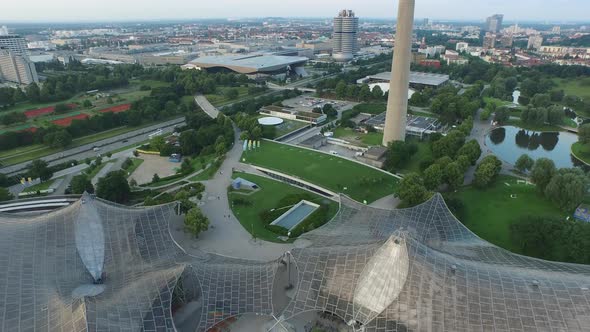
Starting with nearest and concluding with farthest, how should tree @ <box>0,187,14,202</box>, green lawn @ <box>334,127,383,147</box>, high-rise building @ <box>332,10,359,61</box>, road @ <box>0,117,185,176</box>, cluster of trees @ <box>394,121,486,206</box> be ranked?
cluster of trees @ <box>394,121,486,206</box>, tree @ <box>0,187,14,202</box>, road @ <box>0,117,185,176</box>, green lawn @ <box>334,127,383,147</box>, high-rise building @ <box>332,10,359,61</box>

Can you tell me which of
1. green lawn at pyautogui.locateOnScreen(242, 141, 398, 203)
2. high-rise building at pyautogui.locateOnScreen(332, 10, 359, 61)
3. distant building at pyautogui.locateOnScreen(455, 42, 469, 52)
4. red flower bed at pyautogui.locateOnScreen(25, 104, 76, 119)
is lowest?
green lawn at pyautogui.locateOnScreen(242, 141, 398, 203)

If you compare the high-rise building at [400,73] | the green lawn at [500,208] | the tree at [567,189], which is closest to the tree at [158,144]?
the high-rise building at [400,73]

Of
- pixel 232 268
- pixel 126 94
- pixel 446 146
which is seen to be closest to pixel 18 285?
pixel 232 268

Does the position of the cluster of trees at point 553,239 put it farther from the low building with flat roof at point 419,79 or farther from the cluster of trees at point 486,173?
the low building with flat roof at point 419,79

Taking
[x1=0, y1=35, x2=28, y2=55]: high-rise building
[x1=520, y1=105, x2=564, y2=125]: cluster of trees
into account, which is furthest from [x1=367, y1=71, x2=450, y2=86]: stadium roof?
[x1=0, y1=35, x2=28, y2=55]: high-rise building

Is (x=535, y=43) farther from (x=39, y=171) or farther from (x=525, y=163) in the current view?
(x=39, y=171)

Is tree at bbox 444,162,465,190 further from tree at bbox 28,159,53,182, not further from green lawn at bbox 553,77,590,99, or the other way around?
green lawn at bbox 553,77,590,99
